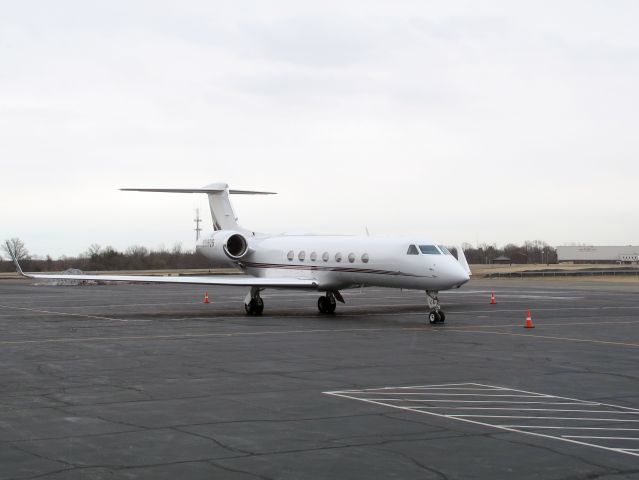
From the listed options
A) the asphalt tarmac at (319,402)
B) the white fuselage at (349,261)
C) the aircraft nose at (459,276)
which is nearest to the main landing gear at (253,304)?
the white fuselage at (349,261)

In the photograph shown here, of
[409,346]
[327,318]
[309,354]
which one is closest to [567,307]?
[327,318]

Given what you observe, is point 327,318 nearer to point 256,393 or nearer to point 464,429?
point 256,393

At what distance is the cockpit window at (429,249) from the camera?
26.9 metres

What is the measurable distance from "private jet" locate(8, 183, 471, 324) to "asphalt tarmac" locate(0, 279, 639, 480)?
9.63ft

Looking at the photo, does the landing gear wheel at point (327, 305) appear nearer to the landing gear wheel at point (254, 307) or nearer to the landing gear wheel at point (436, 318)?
the landing gear wheel at point (254, 307)

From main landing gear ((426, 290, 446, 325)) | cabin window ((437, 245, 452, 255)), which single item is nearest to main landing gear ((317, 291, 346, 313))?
cabin window ((437, 245, 452, 255))

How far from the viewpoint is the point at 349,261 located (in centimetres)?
2928

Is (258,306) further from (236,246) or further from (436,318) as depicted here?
(436,318)

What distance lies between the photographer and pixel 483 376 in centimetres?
1405

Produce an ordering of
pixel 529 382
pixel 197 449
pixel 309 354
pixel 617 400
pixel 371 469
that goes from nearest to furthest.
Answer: pixel 371 469 → pixel 197 449 → pixel 617 400 → pixel 529 382 → pixel 309 354

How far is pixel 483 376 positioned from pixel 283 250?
754 inches

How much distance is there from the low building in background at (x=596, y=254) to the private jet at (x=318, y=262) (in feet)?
376

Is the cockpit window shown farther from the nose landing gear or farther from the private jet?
the nose landing gear

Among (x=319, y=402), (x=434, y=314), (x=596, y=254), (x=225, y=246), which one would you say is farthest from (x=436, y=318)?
(x=596, y=254)
